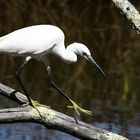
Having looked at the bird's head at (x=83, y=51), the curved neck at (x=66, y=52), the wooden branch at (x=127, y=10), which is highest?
the wooden branch at (x=127, y=10)

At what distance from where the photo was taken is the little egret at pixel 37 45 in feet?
16.9

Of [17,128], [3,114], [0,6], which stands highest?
[3,114]

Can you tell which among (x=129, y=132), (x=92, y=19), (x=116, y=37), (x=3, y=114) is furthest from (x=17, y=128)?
(x=92, y=19)

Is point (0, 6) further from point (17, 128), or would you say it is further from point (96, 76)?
point (17, 128)

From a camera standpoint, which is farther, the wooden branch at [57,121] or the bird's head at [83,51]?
the bird's head at [83,51]

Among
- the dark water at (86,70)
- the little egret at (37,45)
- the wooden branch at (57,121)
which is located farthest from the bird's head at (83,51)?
the dark water at (86,70)

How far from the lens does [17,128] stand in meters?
7.25

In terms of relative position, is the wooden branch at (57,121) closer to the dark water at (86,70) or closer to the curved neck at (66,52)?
the curved neck at (66,52)

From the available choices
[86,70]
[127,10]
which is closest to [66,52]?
[127,10]

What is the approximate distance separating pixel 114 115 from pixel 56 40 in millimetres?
2761

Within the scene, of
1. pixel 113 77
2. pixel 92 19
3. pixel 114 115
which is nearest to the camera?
pixel 114 115

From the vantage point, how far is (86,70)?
408 inches

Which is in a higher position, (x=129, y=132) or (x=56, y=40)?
(x=56, y=40)

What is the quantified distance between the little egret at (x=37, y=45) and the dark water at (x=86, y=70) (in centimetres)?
171
